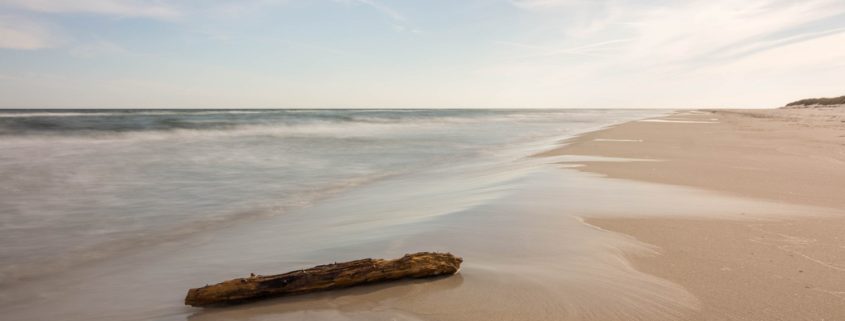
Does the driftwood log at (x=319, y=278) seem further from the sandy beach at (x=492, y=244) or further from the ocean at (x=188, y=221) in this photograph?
the ocean at (x=188, y=221)

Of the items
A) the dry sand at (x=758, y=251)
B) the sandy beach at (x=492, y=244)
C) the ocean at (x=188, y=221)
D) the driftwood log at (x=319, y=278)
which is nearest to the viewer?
the dry sand at (x=758, y=251)

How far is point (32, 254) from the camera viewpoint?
12.8ft

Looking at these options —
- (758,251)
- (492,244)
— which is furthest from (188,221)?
(758,251)

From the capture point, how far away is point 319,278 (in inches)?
101

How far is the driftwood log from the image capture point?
8.27ft

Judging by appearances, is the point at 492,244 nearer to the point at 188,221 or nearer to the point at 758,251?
the point at 758,251

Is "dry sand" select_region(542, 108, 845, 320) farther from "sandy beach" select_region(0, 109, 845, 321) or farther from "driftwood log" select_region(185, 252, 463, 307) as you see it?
"driftwood log" select_region(185, 252, 463, 307)

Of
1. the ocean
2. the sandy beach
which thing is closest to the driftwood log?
the sandy beach

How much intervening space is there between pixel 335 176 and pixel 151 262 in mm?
4943

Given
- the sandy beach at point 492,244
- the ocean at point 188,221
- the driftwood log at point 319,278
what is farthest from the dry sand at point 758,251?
the ocean at point 188,221

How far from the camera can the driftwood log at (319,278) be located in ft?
8.27

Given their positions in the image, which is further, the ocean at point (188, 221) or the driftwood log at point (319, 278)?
the ocean at point (188, 221)

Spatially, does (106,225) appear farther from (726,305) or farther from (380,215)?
(726,305)

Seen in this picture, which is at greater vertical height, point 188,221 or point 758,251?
point 758,251
